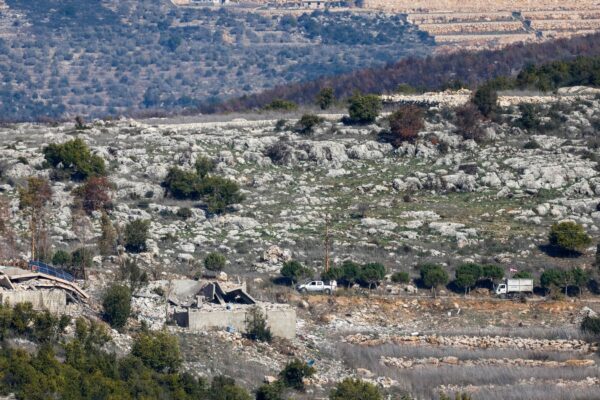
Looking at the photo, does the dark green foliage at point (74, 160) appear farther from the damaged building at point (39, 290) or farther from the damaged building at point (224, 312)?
the damaged building at point (39, 290)

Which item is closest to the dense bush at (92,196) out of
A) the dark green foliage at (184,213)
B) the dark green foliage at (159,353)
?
the dark green foliage at (184,213)

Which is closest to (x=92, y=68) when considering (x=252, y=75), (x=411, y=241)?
(x=252, y=75)

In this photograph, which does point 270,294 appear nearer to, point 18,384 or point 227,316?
point 227,316

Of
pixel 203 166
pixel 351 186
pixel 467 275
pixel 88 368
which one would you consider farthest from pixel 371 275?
pixel 88 368

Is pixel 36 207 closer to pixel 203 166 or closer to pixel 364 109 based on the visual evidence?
pixel 203 166

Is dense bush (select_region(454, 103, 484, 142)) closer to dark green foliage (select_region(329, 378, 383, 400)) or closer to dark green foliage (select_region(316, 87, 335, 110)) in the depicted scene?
dark green foliage (select_region(316, 87, 335, 110))

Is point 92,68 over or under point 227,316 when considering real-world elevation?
under

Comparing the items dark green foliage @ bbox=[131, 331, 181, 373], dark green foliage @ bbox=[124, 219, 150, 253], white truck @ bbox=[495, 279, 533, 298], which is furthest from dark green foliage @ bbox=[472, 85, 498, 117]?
dark green foliage @ bbox=[131, 331, 181, 373]
